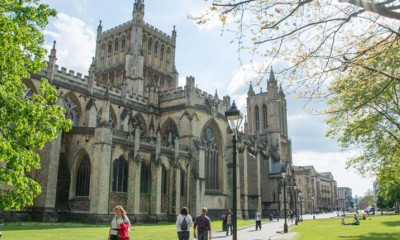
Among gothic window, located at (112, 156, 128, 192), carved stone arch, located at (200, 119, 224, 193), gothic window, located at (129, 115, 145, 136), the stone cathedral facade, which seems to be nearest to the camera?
the stone cathedral facade

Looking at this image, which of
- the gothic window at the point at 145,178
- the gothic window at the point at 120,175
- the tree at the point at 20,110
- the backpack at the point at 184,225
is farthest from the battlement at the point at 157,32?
the backpack at the point at 184,225

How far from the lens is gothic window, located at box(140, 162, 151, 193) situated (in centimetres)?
3081

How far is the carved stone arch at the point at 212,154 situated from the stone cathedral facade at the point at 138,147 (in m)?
0.11

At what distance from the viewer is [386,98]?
2369cm

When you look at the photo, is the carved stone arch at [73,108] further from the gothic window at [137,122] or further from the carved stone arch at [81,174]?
the gothic window at [137,122]

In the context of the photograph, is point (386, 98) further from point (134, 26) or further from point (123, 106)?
point (134, 26)

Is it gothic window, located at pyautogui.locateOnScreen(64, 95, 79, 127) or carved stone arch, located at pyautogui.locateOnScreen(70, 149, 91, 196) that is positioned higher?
gothic window, located at pyautogui.locateOnScreen(64, 95, 79, 127)

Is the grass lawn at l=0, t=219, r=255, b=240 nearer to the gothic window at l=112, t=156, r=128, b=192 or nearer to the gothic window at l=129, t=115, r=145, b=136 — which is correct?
the gothic window at l=112, t=156, r=128, b=192

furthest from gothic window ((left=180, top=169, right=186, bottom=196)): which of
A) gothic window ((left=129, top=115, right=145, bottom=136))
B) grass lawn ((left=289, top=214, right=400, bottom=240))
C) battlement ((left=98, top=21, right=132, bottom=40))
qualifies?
battlement ((left=98, top=21, right=132, bottom=40))

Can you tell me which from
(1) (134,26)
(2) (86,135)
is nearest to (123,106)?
(2) (86,135)

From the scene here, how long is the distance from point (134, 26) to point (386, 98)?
36.3 meters

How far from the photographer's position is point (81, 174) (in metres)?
28.0

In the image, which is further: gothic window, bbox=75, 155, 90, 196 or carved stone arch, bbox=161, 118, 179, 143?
carved stone arch, bbox=161, 118, 179, 143

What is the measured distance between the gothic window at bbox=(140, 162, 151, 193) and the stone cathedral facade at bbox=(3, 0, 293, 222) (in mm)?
86
